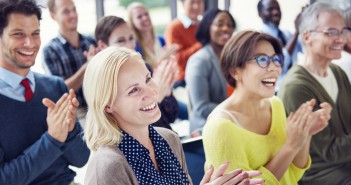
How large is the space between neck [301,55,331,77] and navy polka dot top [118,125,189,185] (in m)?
1.19

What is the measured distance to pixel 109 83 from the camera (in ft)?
4.41

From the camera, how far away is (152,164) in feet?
4.66

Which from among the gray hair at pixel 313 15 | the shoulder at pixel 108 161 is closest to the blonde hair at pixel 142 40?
the gray hair at pixel 313 15

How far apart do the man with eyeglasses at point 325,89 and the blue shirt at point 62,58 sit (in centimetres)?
138

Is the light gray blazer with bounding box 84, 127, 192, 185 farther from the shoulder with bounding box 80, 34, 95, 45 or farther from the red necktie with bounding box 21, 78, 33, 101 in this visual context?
the shoulder with bounding box 80, 34, 95, 45

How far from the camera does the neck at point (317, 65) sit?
2.42 metres

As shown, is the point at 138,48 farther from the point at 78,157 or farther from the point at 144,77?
the point at 144,77

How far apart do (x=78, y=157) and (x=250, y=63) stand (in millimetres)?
795

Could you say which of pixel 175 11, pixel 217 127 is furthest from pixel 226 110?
pixel 175 11

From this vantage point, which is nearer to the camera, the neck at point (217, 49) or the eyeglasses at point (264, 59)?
the eyeglasses at point (264, 59)

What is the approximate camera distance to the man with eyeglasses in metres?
2.26

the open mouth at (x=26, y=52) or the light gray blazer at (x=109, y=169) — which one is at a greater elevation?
the open mouth at (x=26, y=52)

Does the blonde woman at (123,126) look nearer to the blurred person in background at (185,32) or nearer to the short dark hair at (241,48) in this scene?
the short dark hair at (241,48)

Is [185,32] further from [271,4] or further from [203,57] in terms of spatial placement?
[203,57]
